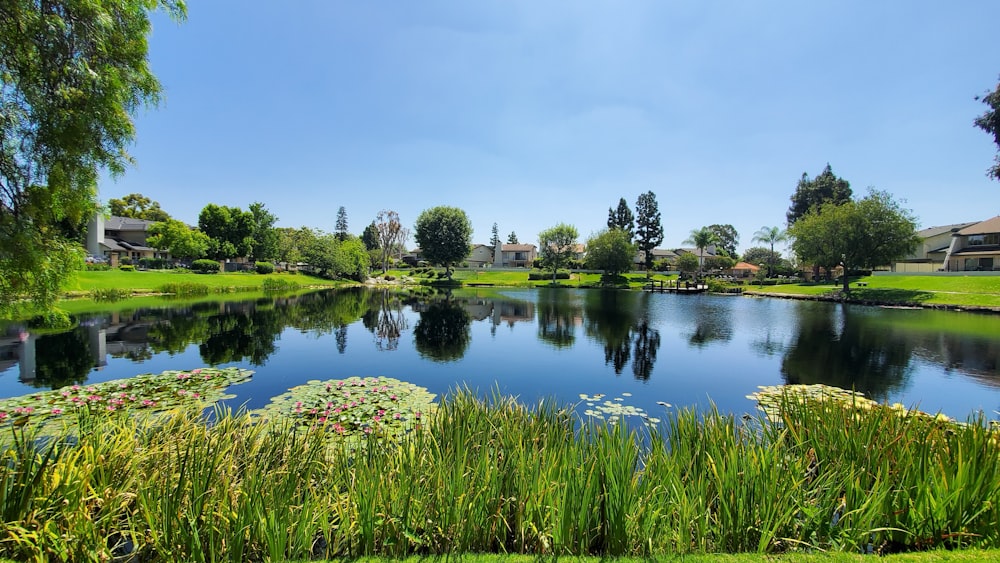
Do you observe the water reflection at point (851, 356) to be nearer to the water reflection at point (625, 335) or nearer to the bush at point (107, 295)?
the water reflection at point (625, 335)

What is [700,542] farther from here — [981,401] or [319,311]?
[319,311]

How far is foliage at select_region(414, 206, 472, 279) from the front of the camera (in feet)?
212

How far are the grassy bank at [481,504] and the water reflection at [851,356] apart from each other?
8.69m

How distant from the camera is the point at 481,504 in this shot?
166 inches

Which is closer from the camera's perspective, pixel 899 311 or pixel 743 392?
pixel 743 392

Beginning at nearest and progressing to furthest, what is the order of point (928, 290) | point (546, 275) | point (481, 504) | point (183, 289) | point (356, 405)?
1. point (481, 504)
2. point (356, 405)
3. point (183, 289)
4. point (928, 290)
5. point (546, 275)

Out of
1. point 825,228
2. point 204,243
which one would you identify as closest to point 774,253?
point 825,228

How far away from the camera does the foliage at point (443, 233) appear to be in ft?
212

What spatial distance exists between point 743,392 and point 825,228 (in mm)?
44103

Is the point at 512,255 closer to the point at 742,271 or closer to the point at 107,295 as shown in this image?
the point at 742,271

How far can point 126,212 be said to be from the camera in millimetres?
83125

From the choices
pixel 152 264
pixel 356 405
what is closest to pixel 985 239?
pixel 356 405

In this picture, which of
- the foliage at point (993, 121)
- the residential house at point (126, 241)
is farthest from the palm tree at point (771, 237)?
the residential house at point (126, 241)

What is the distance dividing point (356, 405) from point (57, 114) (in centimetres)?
700
